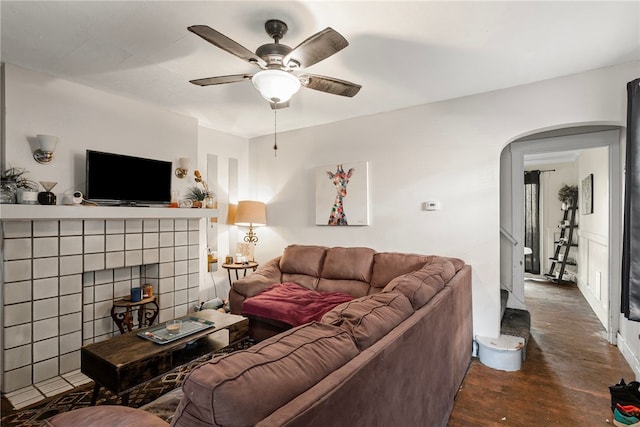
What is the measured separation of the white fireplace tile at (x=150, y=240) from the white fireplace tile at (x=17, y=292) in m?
0.97

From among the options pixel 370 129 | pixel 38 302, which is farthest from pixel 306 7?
pixel 38 302

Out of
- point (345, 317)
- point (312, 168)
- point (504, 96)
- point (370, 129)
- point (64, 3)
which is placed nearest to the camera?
point (345, 317)

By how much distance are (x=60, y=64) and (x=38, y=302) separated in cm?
193

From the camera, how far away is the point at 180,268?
12.1ft

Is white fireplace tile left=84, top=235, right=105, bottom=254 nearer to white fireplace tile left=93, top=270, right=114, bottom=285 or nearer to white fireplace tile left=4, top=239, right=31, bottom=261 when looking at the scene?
white fireplace tile left=93, top=270, right=114, bottom=285

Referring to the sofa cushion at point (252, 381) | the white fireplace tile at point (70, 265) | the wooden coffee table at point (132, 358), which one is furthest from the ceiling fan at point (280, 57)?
the white fireplace tile at point (70, 265)

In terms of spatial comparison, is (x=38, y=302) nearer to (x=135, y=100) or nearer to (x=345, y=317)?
(x=135, y=100)

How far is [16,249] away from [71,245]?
361 millimetres

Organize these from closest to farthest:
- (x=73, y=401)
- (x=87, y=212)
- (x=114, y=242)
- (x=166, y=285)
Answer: (x=73, y=401) < (x=87, y=212) < (x=114, y=242) < (x=166, y=285)

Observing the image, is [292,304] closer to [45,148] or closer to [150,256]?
[150,256]

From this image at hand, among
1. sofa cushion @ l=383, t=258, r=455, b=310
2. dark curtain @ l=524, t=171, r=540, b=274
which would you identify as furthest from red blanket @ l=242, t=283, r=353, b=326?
dark curtain @ l=524, t=171, r=540, b=274

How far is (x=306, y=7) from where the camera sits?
183 centimetres

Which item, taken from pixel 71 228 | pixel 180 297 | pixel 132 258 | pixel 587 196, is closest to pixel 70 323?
pixel 132 258

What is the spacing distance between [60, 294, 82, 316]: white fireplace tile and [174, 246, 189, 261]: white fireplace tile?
38.9 inches
